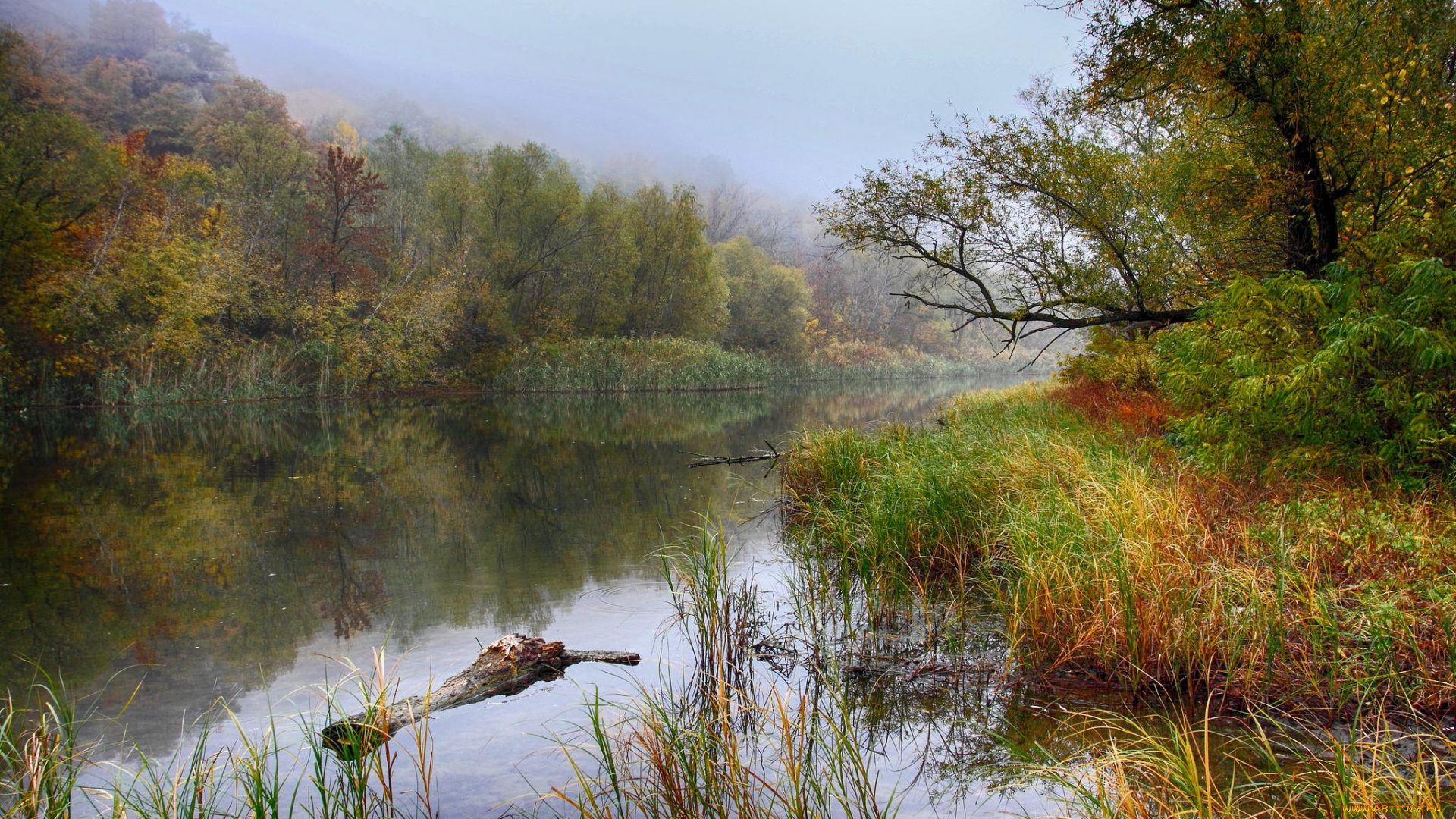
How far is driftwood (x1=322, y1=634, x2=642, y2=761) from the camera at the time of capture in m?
3.54

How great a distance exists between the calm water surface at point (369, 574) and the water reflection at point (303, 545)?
0.03 metres

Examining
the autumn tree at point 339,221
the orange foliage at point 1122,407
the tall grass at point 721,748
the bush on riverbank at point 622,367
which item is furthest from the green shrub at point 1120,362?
the autumn tree at point 339,221

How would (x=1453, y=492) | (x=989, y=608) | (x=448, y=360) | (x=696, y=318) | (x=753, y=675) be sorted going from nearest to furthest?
(x=753, y=675), (x=1453, y=492), (x=989, y=608), (x=448, y=360), (x=696, y=318)

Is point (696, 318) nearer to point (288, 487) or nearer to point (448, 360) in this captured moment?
point (448, 360)

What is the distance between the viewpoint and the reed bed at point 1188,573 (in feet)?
10.8

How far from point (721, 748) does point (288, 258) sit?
34.6 meters

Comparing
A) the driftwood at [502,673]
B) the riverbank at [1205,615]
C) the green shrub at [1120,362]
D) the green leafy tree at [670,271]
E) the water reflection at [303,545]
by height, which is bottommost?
the water reflection at [303,545]

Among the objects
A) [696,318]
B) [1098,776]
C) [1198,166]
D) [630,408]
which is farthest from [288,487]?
[696,318]

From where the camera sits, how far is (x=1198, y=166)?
847cm

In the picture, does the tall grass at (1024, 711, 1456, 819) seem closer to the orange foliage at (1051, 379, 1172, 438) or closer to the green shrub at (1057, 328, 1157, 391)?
the orange foliage at (1051, 379, 1172, 438)

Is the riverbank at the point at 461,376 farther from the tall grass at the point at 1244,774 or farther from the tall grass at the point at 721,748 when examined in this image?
the tall grass at the point at 1244,774

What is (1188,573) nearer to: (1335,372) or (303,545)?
(1335,372)

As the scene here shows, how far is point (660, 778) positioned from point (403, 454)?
1300 cm

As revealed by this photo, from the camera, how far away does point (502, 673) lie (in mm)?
3988
